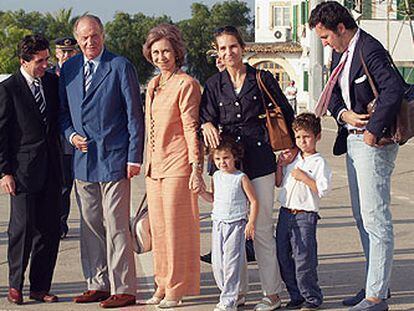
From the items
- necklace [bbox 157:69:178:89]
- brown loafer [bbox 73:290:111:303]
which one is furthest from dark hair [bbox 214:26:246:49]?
brown loafer [bbox 73:290:111:303]

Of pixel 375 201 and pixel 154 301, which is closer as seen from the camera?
pixel 375 201

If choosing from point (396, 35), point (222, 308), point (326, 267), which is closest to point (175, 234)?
point (222, 308)

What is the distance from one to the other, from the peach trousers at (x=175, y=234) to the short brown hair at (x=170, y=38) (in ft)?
2.92

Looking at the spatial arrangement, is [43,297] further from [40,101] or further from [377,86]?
[377,86]

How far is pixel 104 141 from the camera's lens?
664 cm

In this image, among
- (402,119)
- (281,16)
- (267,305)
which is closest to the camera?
(402,119)

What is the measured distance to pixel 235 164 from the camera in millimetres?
6500

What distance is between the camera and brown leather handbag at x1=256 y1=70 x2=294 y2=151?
20.9 feet

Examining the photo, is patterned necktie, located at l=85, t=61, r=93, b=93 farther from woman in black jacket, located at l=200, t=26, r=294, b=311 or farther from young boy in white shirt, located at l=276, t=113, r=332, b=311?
young boy in white shirt, located at l=276, t=113, r=332, b=311

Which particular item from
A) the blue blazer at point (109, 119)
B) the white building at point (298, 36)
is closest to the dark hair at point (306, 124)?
the blue blazer at point (109, 119)

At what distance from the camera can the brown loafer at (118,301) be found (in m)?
6.74

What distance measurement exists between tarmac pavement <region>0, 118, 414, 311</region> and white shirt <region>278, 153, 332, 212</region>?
2.56ft

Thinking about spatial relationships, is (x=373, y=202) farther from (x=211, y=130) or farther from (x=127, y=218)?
(x=127, y=218)

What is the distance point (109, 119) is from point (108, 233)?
83cm
